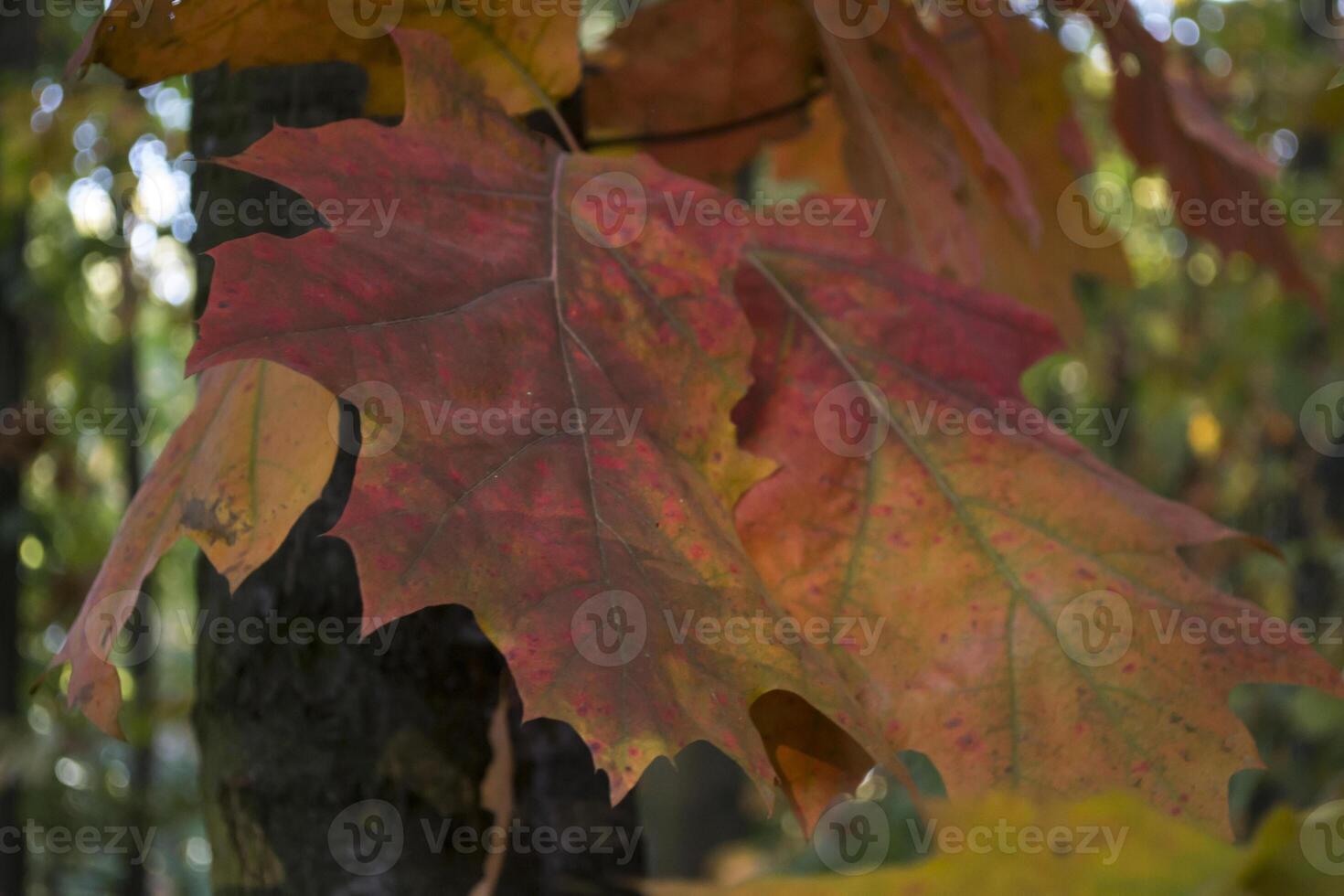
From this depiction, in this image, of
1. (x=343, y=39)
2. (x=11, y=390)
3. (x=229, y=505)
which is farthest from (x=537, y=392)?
(x=11, y=390)

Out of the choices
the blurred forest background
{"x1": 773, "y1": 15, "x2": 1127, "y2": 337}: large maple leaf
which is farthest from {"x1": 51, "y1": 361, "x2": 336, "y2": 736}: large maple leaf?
the blurred forest background

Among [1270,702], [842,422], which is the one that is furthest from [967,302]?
[1270,702]

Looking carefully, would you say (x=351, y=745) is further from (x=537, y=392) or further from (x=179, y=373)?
(x=179, y=373)

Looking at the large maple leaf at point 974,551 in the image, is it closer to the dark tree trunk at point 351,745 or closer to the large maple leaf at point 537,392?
the large maple leaf at point 537,392

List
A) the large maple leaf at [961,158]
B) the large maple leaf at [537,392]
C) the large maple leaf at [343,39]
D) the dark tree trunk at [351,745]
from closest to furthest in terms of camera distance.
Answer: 1. the large maple leaf at [537,392]
2. the large maple leaf at [343,39]
3. the dark tree trunk at [351,745]
4. the large maple leaf at [961,158]

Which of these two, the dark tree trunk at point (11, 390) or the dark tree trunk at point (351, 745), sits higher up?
the dark tree trunk at point (351, 745)

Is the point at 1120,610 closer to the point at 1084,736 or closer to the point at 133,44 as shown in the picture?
the point at 1084,736

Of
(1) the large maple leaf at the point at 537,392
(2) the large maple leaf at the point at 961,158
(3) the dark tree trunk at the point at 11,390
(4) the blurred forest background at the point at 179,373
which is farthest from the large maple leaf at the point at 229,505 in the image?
(3) the dark tree trunk at the point at 11,390
